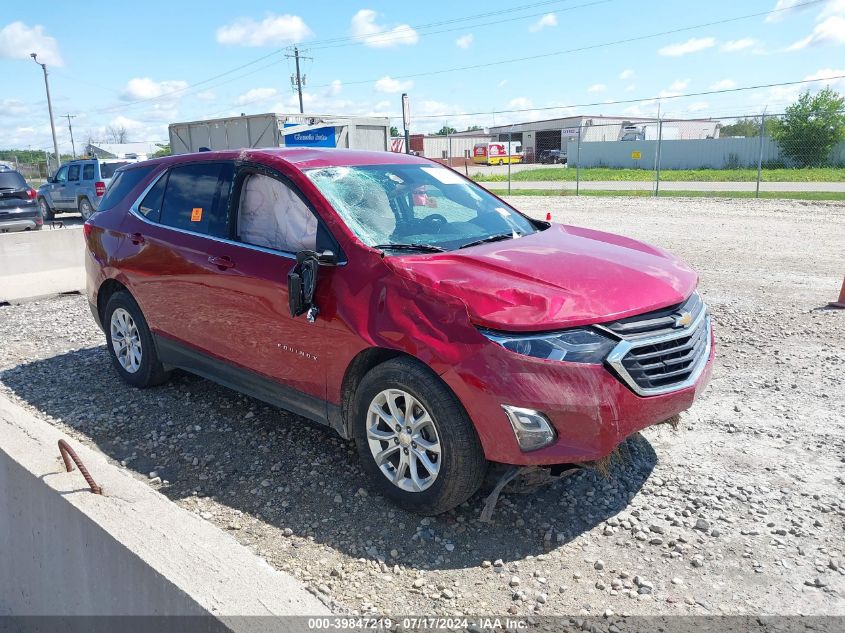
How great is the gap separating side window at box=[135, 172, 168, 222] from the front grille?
138 inches

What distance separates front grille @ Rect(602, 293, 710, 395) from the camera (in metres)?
3.12

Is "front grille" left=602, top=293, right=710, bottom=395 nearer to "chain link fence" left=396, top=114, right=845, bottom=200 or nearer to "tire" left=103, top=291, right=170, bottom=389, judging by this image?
"tire" left=103, top=291, right=170, bottom=389

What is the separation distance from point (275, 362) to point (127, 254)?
1.92m

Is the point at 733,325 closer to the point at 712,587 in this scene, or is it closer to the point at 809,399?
the point at 809,399

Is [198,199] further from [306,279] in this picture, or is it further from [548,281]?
[548,281]

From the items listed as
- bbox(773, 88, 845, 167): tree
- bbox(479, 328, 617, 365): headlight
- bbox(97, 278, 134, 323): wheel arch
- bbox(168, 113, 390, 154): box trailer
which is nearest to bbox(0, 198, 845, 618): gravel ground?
bbox(97, 278, 134, 323): wheel arch

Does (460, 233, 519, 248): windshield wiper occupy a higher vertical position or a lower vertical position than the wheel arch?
higher

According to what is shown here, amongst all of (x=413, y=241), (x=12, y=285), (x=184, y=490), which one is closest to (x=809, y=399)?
(x=413, y=241)

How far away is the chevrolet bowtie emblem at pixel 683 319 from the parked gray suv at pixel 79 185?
62.5ft

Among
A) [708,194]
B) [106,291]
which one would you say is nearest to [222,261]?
[106,291]

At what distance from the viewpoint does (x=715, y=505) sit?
3529mm

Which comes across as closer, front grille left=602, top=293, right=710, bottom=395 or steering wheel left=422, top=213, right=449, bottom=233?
front grille left=602, top=293, right=710, bottom=395

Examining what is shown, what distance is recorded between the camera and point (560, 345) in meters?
3.05

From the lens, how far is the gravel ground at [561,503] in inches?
115
